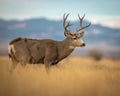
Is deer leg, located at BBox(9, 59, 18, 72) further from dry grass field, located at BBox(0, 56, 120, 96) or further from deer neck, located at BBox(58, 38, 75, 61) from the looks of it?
deer neck, located at BBox(58, 38, 75, 61)

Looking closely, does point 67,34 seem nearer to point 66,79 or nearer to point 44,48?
point 44,48

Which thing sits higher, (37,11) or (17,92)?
(37,11)

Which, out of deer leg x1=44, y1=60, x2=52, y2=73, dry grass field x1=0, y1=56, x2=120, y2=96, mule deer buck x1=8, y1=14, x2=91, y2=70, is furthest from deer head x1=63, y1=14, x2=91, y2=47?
deer leg x1=44, y1=60, x2=52, y2=73

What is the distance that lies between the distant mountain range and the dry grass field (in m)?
0.16

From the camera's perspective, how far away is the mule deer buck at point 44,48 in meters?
3.70

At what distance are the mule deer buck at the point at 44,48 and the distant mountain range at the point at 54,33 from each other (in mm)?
57

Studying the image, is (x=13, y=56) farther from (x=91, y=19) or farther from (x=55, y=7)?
(x=91, y=19)

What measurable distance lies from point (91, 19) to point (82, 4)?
0.22 metres

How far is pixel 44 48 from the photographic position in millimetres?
3896

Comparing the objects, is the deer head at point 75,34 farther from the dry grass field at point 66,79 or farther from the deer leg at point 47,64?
the deer leg at point 47,64

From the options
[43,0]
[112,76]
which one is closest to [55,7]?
[43,0]

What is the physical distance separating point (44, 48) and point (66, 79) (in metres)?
0.54

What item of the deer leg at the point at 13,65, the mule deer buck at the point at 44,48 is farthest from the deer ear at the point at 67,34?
the deer leg at the point at 13,65

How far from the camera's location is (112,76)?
3633mm
